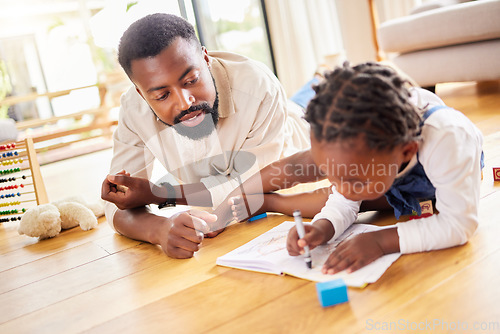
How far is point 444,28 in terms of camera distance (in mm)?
2785

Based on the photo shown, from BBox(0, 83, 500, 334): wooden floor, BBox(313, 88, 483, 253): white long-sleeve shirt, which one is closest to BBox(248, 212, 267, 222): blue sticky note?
BBox(0, 83, 500, 334): wooden floor

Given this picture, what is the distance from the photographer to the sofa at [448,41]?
260 centimetres

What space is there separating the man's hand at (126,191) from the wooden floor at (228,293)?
141 mm

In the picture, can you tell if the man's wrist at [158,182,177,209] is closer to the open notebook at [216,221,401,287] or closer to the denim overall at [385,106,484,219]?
the open notebook at [216,221,401,287]

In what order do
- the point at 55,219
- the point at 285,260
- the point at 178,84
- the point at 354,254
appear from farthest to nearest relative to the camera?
the point at 55,219 < the point at 178,84 < the point at 285,260 < the point at 354,254

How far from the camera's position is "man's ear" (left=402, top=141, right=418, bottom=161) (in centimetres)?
95

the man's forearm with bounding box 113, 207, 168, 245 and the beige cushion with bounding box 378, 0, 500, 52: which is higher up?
the beige cushion with bounding box 378, 0, 500, 52

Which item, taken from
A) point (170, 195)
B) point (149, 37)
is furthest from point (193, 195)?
point (149, 37)

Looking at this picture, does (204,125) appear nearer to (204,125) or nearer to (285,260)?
(204,125)

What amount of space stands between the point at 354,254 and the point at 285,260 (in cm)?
17

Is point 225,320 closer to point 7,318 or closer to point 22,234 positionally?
point 7,318

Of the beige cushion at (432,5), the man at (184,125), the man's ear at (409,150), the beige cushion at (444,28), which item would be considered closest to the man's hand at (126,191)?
the man at (184,125)

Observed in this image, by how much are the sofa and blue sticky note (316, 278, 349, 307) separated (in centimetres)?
218

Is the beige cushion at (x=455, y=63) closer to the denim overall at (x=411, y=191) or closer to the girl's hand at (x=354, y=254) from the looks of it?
the denim overall at (x=411, y=191)
